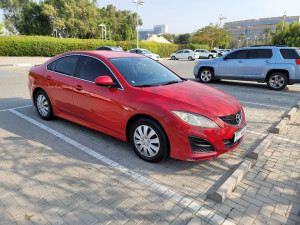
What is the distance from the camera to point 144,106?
3.27 metres

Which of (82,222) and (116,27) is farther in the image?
(116,27)

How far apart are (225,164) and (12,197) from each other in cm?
288

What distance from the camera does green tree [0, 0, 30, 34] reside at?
48219mm

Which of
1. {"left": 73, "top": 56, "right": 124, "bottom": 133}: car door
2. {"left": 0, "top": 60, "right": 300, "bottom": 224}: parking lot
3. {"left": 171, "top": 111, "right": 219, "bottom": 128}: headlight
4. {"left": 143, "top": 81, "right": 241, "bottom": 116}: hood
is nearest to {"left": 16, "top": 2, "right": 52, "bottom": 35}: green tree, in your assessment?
{"left": 0, "top": 60, "right": 300, "bottom": 224}: parking lot

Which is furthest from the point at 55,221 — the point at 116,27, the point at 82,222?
the point at 116,27

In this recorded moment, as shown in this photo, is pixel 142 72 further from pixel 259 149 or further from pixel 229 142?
pixel 259 149

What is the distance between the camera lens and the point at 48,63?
5035 mm

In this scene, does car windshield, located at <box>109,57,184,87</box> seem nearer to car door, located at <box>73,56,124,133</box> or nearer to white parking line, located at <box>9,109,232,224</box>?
car door, located at <box>73,56,124,133</box>

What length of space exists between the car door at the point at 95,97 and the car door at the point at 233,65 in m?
7.76

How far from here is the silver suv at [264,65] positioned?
9.16 meters

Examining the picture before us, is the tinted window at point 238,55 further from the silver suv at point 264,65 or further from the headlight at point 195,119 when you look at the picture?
the headlight at point 195,119

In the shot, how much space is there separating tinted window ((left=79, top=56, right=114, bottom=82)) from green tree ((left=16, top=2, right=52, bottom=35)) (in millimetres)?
44050

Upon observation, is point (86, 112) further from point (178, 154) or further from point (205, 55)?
point (205, 55)

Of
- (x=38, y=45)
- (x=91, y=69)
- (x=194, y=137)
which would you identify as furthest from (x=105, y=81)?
(x=38, y=45)
